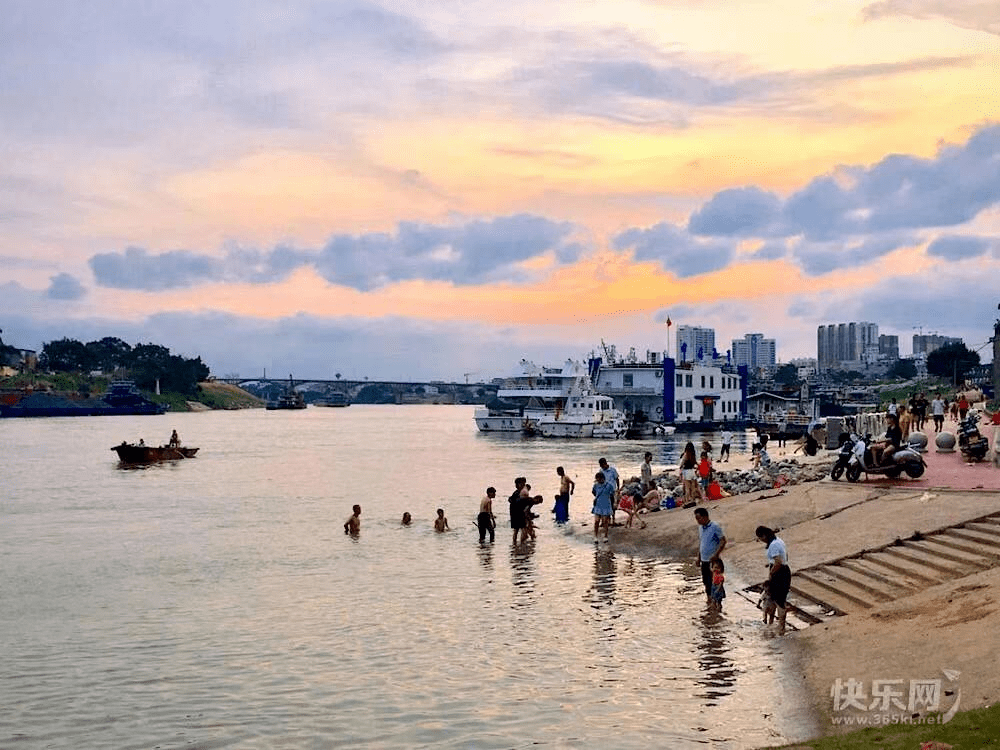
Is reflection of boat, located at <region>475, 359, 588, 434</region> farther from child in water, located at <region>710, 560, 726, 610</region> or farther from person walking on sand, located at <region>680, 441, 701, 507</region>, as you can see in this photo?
child in water, located at <region>710, 560, 726, 610</region>

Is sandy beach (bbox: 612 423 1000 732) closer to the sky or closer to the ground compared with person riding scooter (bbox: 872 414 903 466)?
closer to the ground

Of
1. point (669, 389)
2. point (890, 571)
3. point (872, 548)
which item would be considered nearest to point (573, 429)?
point (669, 389)

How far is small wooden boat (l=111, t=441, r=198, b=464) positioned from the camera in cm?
6756

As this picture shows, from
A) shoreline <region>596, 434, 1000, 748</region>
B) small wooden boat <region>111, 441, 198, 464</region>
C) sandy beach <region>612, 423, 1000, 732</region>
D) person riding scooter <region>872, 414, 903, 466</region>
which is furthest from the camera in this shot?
small wooden boat <region>111, 441, 198, 464</region>

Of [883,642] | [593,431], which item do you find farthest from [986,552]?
[593,431]

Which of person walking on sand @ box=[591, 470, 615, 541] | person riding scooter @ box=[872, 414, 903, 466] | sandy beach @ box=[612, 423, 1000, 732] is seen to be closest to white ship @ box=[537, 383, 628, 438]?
sandy beach @ box=[612, 423, 1000, 732]

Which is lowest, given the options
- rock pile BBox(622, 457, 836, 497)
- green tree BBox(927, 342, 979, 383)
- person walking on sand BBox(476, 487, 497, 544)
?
person walking on sand BBox(476, 487, 497, 544)

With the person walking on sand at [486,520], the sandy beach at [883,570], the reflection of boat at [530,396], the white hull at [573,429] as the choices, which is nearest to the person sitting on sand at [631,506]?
the sandy beach at [883,570]

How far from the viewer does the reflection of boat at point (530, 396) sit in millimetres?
102562

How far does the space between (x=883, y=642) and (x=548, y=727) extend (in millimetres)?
4868

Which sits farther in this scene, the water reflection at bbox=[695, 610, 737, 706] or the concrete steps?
the concrete steps

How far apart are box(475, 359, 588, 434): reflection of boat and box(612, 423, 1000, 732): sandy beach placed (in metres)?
72.8

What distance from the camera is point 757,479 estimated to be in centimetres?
3519

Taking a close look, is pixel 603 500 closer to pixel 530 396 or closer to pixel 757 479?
pixel 757 479
